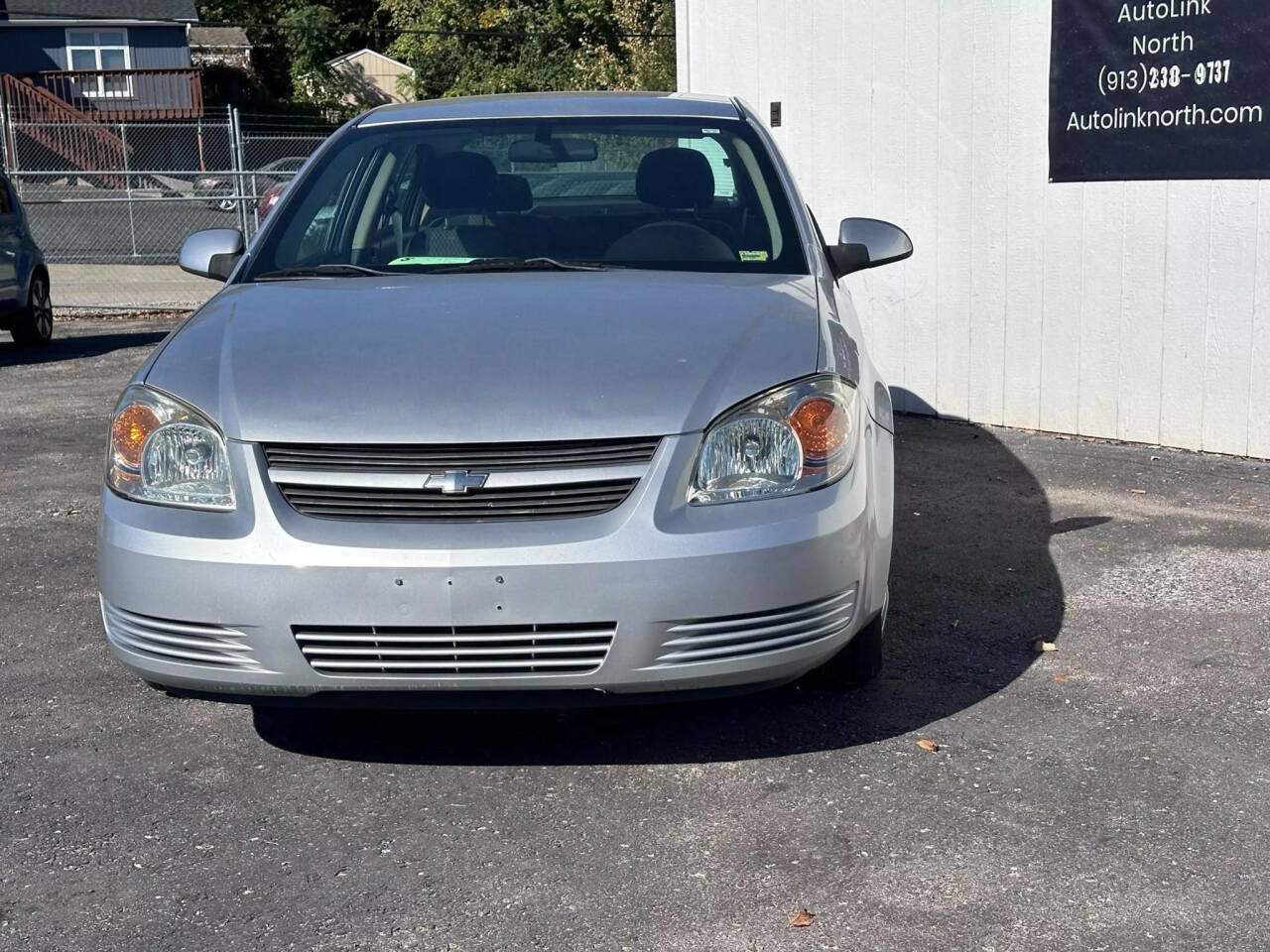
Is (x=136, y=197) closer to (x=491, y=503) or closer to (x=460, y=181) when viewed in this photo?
(x=460, y=181)

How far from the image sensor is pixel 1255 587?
19.0 ft

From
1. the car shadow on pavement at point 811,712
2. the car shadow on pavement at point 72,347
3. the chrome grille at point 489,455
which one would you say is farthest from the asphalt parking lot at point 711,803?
the car shadow on pavement at point 72,347

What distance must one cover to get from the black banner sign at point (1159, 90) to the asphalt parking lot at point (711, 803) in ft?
10.2

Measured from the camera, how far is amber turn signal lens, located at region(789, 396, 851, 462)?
3.81 m

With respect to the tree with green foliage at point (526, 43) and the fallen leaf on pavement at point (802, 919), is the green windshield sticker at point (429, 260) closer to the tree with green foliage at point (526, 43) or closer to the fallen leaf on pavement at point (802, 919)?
the fallen leaf on pavement at point (802, 919)

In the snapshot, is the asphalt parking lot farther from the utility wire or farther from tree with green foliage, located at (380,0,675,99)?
the utility wire

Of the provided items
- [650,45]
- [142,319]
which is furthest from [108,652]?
[650,45]

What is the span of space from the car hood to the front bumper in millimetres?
159

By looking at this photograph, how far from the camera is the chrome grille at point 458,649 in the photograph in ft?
11.9

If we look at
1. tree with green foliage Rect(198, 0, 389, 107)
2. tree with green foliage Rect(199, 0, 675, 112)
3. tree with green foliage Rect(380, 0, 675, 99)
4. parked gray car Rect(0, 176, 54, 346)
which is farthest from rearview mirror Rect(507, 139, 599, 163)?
tree with green foliage Rect(198, 0, 389, 107)

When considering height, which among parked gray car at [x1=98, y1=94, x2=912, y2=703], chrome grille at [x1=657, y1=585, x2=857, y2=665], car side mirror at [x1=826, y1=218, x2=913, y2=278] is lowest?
chrome grille at [x1=657, y1=585, x2=857, y2=665]

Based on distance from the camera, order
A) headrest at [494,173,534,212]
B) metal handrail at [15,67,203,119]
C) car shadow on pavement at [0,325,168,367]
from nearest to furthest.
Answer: headrest at [494,173,534,212] → car shadow on pavement at [0,325,168,367] → metal handrail at [15,67,203,119]

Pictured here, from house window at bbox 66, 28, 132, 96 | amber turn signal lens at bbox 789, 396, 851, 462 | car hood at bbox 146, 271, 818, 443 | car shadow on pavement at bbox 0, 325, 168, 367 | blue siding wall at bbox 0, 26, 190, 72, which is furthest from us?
house window at bbox 66, 28, 132, 96

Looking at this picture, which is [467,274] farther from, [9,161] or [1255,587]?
[9,161]
